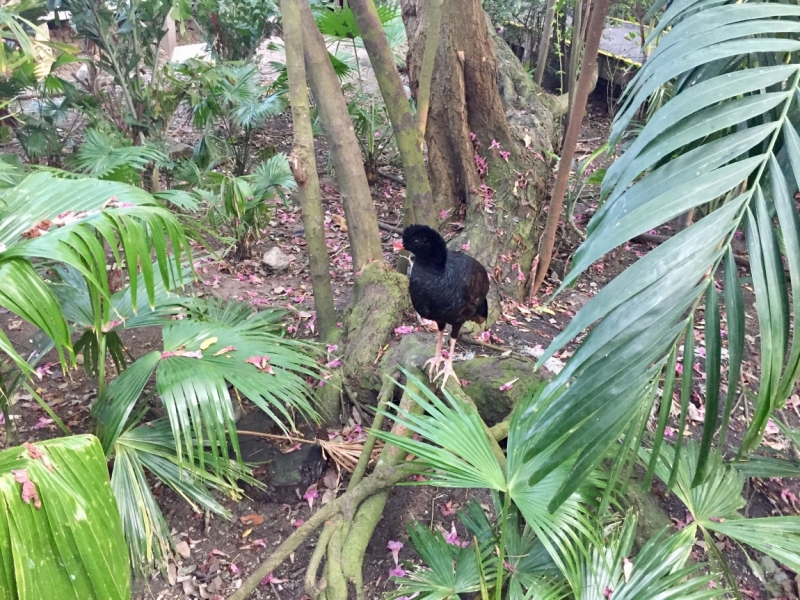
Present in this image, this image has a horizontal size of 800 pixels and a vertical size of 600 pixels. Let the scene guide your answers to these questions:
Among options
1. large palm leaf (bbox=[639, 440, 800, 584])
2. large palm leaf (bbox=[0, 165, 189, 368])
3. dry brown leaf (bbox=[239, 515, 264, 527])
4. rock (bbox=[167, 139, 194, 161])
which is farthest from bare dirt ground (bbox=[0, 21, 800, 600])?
rock (bbox=[167, 139, 194, 161])

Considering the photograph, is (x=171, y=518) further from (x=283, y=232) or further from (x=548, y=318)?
(x=283, y=232)

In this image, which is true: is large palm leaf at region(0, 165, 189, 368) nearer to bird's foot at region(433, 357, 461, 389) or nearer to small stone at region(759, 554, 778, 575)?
bird's foot at region(433, 357, 461, 389)

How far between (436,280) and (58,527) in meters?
1.71

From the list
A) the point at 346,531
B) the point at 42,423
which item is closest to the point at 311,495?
the point at 346,531

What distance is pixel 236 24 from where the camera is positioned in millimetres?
6070

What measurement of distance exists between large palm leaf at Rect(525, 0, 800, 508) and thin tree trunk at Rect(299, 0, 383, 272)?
7.44 feet

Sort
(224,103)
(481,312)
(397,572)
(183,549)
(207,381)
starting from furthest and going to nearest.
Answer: (224,103) → (481,312) → (183,549) → (397,572) → (207,381)

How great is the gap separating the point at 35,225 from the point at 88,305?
760 millimetres

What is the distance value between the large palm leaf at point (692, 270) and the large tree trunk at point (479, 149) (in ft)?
9.64

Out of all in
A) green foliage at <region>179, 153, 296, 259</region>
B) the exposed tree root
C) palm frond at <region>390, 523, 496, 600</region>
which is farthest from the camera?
green foliage at <region>179, 153, 296, 259</region>

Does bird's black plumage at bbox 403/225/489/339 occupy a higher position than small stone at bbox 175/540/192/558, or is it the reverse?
bird's black plumage at bbox 403/225/489/339

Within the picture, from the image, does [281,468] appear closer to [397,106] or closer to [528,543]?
[528,543]

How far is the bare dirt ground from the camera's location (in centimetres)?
228

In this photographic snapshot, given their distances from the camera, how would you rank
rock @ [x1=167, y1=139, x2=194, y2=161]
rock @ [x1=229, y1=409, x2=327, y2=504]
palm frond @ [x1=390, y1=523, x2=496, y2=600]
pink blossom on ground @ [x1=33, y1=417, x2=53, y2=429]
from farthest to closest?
rock @ [x1=167, y1=139, x2=194, y2=161] < pink blossom on ground @ [x1=33, y1=417, x2=53, y2=429] < rock @ [x1=229, y1=409, x2=327, y2=504] < palm frond @ [x1=390, y1=523, x2=496, y2=600]
